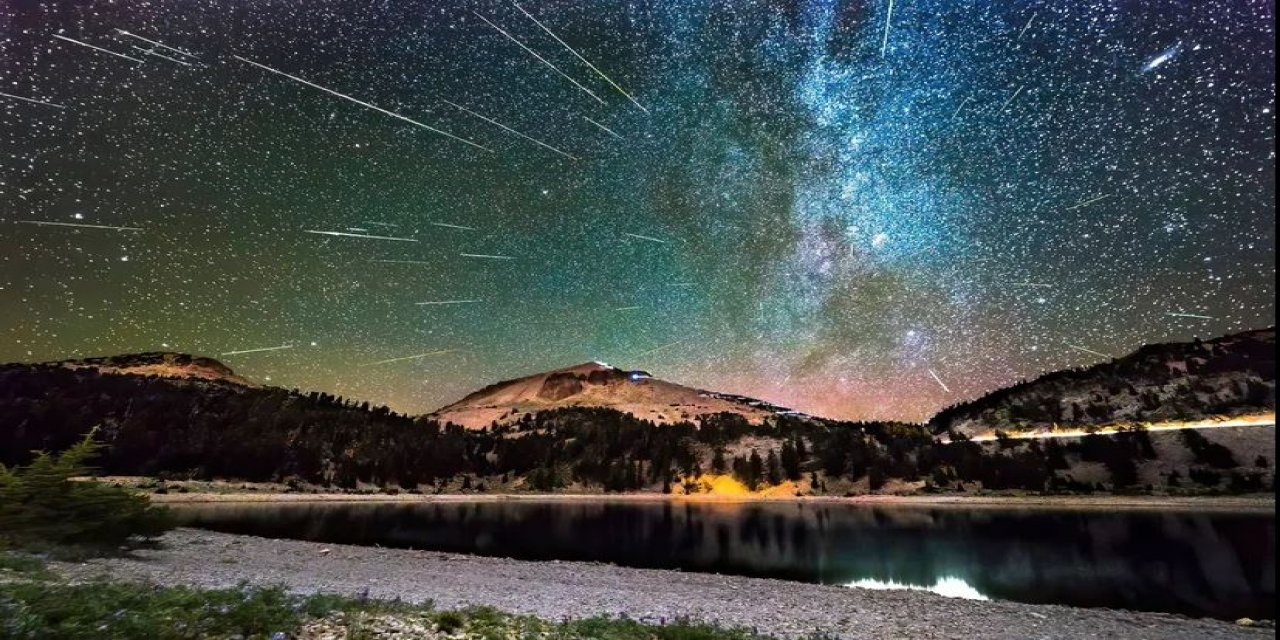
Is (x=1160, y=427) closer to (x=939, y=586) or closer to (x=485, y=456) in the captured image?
(x=939, y=586)

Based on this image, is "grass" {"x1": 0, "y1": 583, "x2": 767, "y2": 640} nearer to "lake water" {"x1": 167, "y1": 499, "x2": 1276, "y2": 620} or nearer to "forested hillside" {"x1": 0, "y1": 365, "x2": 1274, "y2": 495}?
"lake water" {"x1": 167, "y1": 499, "x2": 1276, "y2": 620}

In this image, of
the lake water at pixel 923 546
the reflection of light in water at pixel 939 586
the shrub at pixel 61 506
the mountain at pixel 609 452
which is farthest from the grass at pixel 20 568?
the mountain at pixel 609 452

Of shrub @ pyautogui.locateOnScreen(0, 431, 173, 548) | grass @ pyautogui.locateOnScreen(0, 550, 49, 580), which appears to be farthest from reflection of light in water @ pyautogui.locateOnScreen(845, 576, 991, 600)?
shrub @ pyautogui.locateOnScreen(0, 431, 173, 548)

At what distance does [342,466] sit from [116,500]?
154 metres

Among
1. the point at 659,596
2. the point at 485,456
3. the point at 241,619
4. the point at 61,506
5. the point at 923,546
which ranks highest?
the point at 241,619

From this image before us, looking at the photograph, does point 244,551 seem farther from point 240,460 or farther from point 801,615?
point 240,460

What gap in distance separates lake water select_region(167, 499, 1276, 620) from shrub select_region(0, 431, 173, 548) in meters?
27.4

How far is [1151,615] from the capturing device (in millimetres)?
25719

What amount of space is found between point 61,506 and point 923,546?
6897 centimetres

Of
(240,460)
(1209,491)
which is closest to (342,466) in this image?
(240,460)

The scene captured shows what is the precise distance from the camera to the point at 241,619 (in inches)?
429

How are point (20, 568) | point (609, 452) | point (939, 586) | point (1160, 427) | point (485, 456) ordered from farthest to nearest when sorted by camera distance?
point (609, 452), point (485, 456), point (1160, 427), point (939, 586), point (20, 568)

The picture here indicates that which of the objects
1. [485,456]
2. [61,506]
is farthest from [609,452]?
[61,506]

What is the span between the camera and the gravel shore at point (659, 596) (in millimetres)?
20875
